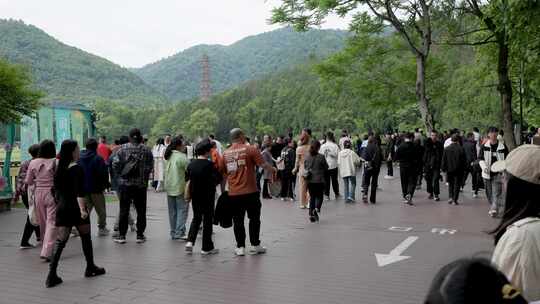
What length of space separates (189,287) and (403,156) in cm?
965

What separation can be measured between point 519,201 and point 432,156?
1427 centimetres

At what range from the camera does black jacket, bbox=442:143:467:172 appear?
14266 millimetres

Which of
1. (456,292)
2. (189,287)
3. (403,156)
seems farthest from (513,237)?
(403,156)

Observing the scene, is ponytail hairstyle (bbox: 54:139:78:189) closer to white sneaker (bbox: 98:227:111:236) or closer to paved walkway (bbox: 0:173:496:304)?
paved walkway (bbox: 0:173:496:304)

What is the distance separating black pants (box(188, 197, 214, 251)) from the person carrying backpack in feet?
4.16

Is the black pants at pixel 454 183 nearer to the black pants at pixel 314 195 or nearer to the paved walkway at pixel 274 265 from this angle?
the paved walkway at pixel 274 265

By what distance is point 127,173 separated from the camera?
9188 millimetres

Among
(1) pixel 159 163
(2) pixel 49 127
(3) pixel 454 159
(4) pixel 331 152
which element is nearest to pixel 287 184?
(4) pixel 331 152

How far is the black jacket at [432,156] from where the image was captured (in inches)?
635

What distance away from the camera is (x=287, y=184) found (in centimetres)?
1644

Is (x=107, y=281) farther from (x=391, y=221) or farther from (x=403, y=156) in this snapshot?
(x=403, y=156)

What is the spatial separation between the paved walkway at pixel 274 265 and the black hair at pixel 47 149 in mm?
1491

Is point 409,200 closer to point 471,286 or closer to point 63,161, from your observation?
point 63,161

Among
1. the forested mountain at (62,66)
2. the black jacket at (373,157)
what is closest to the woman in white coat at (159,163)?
the black jacket at (373,157)
